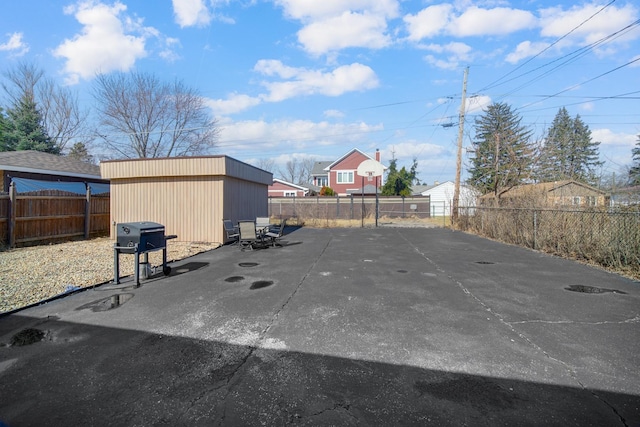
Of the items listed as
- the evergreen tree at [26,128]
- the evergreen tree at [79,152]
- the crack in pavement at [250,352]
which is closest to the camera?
the crack in pavement at [250,352]

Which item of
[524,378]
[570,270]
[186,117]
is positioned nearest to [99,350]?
[524,378]

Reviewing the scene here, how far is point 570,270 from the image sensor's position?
7.20m

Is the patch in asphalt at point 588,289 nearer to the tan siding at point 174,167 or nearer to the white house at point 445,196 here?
the tan siding at point 174,167

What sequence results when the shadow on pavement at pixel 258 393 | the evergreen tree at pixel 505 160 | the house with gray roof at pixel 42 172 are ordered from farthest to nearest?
1. the evergreen tree at pixel 505 160
2. the house with gray roof at pixel 42 172
3. the shadow on pavement at pixel 258 393

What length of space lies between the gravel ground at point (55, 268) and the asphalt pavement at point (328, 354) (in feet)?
2.13

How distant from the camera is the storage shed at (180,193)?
1168cm

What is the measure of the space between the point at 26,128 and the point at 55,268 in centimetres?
2572

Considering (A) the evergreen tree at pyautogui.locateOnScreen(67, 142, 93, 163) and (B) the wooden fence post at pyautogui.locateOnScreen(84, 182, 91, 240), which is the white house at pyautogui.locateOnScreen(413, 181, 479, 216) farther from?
(A) the evergreen tree at pyautogui.locateOnScreen(67, 142, 93, 163)

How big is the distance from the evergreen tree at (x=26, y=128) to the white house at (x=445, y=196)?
31.1m

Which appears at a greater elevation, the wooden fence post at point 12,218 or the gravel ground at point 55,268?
the wooden fence post at point 12,218

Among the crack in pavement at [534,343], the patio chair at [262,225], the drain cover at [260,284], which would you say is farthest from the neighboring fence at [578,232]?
the patio chair at [262,225]

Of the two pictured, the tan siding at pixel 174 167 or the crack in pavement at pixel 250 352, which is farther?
the tan siding at pixel 174 167

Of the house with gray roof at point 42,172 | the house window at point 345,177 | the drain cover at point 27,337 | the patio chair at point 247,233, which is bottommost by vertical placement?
the drain cover at point 27,337

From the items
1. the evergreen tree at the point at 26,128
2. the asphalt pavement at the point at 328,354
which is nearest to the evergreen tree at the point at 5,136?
the evergreen tree at the point at 26,128
